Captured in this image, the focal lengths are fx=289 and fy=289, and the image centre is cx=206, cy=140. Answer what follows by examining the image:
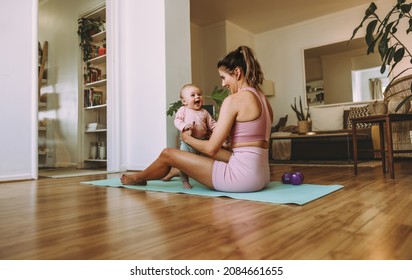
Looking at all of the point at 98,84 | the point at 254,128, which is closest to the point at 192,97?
the point at 254,128

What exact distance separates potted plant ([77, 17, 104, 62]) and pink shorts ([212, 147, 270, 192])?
352 centimetres

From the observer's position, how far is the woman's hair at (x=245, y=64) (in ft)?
5.28

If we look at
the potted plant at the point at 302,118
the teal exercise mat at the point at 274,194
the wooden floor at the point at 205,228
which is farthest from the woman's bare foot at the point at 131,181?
the potted plant at the point at 302,118

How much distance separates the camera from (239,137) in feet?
5.21

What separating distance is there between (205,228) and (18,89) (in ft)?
8.45

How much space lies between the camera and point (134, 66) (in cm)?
348

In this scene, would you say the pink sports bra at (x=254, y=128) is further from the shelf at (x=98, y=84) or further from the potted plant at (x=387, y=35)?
the shelf at (x=98, y=84)

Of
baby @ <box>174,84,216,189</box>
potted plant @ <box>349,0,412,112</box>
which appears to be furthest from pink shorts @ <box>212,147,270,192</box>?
potted plant @ <box>349,0,412,112</box>

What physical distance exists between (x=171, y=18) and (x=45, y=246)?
2872mm

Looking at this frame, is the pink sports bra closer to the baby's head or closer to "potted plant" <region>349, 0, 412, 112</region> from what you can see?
the baby's head

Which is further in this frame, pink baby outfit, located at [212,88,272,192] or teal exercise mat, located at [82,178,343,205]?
pink baby outfit, located at [212,88,272,192]

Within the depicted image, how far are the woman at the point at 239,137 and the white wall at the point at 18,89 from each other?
1.78 m

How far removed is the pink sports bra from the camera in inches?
60.9

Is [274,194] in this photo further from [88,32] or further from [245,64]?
[88,32]
